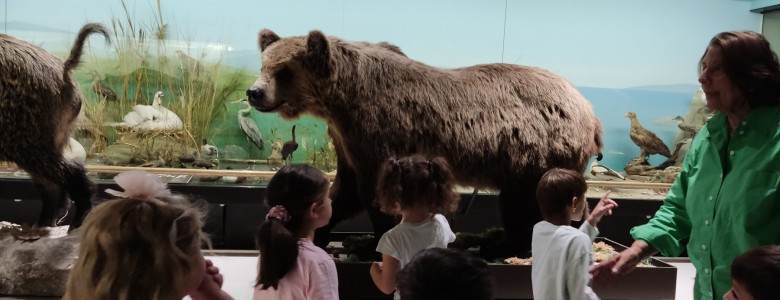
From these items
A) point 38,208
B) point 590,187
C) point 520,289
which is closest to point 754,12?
point 590,187

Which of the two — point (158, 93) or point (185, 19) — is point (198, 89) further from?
point (185, 19)

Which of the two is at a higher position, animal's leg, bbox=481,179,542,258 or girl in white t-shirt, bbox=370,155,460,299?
girl in white t-shirt, bbox=370,155,460,299

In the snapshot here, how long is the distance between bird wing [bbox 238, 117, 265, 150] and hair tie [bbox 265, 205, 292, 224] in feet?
8.02

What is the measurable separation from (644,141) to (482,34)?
169 centimetres

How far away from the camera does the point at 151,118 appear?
13.5 feet

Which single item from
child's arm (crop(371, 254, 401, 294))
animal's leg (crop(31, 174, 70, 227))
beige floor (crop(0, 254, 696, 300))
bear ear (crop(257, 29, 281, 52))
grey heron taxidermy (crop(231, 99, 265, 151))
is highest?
bear ear (crop(257, 29, 281, 52))

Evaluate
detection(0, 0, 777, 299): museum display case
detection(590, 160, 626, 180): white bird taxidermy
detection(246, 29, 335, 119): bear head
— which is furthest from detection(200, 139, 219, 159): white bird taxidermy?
detection(590, 160, 626, 180): white bird taxidermy

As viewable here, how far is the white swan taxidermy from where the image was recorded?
410cm

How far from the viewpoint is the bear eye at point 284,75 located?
110 inches

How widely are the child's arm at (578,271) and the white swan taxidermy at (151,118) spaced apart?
3047 millimetres

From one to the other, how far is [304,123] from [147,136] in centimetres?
110

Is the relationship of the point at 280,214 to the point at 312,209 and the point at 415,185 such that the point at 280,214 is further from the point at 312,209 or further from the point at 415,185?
the point at 415,185

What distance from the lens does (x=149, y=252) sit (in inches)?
47.5

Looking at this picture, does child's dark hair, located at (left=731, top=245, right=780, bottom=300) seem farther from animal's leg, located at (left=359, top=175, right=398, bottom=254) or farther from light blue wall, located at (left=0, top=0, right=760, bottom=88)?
light blue wall, located at (left=0, top=0, right=760, bottom=88)
